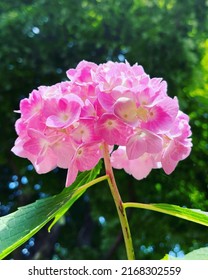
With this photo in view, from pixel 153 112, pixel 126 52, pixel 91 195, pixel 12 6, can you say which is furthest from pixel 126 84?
pixel 12 6

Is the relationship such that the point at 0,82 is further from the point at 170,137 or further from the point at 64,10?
the point at 170,137

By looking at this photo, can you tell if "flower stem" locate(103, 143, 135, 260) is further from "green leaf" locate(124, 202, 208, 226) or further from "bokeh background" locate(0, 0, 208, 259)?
"bokeh background" locate(0, 0, 208, 259)

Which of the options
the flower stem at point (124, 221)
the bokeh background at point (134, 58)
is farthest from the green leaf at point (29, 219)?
the bokeh background at point (134, 58)

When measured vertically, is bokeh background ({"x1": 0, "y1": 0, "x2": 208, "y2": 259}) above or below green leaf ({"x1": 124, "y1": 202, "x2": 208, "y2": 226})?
below

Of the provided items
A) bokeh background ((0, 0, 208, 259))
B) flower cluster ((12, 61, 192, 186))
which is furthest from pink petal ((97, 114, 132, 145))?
bokeh background ((0, 0, 208, 259))

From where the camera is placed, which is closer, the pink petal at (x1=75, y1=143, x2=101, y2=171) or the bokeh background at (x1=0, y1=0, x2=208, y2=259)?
the pink petal at (x1=75, y1=143, x2=101, y2=171)

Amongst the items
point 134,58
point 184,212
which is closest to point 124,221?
point 184,212

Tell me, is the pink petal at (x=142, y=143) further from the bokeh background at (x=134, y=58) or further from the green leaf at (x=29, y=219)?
the bokeh background at (x=134, y=58)
